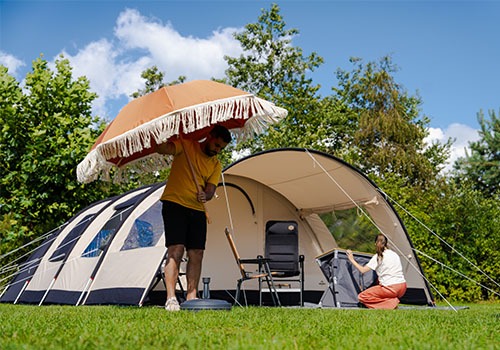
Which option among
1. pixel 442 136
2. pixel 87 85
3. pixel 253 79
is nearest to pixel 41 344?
pixel 87 85

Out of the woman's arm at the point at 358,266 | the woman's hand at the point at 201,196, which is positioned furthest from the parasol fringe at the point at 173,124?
the woman's arm at the point at 358,266

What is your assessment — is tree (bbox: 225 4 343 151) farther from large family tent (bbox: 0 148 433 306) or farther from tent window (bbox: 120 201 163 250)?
tent window (bbox: 120 201 163 250)

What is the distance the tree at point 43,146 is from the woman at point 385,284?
15.6 feet

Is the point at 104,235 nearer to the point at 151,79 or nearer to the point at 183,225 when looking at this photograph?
the point at 183,225

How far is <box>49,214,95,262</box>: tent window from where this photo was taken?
24.4ft

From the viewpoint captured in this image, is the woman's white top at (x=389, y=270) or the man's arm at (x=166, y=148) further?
the woman's white top at (x=389, y=270)

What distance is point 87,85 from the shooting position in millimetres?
10094

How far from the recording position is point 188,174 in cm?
452

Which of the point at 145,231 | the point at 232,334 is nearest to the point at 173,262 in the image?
the point at 232,334

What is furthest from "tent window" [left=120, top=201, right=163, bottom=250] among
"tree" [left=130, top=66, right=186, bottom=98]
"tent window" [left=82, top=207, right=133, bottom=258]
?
"tree" [left=130, top=66, right=186, bottom=98]

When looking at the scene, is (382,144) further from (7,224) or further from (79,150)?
(7,224)

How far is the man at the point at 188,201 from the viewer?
4.39 meters

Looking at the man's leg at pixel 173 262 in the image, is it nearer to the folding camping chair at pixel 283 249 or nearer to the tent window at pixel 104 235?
the tent window at pixel 104 235

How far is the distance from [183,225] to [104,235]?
284 cm
